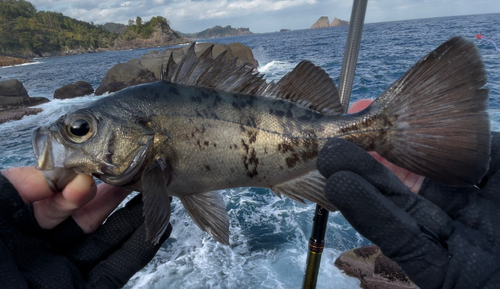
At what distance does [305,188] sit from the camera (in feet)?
7.89

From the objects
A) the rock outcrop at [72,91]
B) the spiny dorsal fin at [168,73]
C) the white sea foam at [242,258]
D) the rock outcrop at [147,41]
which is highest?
the rock outcrop at [147,41]

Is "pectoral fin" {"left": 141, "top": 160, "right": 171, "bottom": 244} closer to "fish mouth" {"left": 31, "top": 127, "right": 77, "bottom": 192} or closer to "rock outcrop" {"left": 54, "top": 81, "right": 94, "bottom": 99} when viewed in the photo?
"fish mouth" {"left": 31, "top": 127, "right": 77, "bottom": 192}

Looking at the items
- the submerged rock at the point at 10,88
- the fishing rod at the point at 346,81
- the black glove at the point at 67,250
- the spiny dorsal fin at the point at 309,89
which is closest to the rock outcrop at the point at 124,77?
the submerged rock at the point at 10,88

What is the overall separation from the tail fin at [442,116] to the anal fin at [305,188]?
1.84ft

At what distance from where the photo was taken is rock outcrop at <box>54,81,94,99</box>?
27875 mm

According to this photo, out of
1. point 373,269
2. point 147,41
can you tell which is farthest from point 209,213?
point 147,41

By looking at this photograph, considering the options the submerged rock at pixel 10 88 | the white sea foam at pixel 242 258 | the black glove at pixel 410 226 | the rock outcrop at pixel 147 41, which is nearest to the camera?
the black glove at pixel 410 226

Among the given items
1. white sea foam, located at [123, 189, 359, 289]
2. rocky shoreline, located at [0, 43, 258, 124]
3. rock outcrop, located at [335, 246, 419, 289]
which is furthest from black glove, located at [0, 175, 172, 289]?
rocky shoreline, located at [0, 43, 258, 124]

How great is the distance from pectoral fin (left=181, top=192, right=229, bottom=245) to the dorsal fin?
3.25ft

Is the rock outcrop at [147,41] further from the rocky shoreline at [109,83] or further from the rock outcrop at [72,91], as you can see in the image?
the rock outcrop at [72,91]

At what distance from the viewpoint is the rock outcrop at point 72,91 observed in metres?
27.9

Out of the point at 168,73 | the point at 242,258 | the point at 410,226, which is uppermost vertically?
the point at 168,73

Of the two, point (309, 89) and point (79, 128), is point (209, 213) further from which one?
point (309, 89)

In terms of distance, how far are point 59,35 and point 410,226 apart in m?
167
